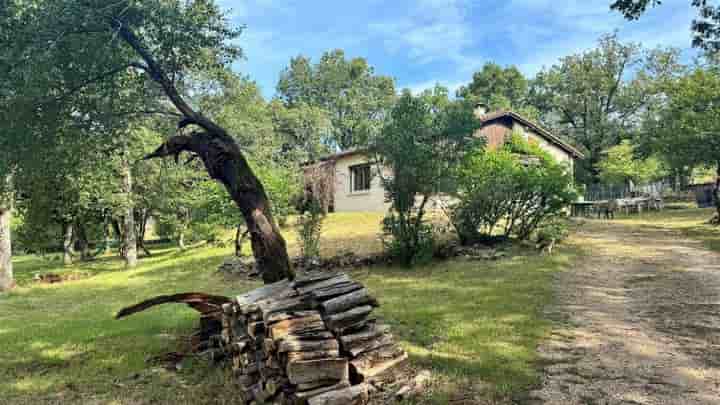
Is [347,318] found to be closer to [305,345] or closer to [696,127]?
[305,345]

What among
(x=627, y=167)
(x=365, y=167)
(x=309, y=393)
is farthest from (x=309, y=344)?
(x=627, y=167)

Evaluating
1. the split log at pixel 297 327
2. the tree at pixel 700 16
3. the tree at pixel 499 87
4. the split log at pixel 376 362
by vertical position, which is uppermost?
the tree at pixel 499 87

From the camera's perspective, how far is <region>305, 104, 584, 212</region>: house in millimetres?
20391

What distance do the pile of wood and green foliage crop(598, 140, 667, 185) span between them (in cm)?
2612

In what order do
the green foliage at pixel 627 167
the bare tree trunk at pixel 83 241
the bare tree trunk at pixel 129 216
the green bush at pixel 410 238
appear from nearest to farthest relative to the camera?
1. the green bush at pixel 410 238
2. the bare tree trunk at pixel 129 216
3. the bare tree trunk at pixel 83 241
4. the green foliage at pixel 627 167

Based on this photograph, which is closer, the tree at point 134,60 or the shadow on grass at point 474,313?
the shadow on grass at point 474,313

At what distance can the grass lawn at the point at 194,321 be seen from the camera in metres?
3.83

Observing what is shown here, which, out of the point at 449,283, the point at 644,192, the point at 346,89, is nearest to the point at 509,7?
the point at 449,283

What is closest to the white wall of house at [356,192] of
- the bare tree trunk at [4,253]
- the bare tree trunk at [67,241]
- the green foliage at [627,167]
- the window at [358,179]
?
the window at [358,179]

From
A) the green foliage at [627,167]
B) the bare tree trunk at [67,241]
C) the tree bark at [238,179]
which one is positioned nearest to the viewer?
the tree bark at [238,179]

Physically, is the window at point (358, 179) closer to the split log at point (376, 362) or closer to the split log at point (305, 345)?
the split log at point (376, 362)

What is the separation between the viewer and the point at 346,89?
45844 mm

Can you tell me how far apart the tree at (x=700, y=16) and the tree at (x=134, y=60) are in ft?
18.5

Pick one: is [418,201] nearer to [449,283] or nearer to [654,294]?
[449,283]
